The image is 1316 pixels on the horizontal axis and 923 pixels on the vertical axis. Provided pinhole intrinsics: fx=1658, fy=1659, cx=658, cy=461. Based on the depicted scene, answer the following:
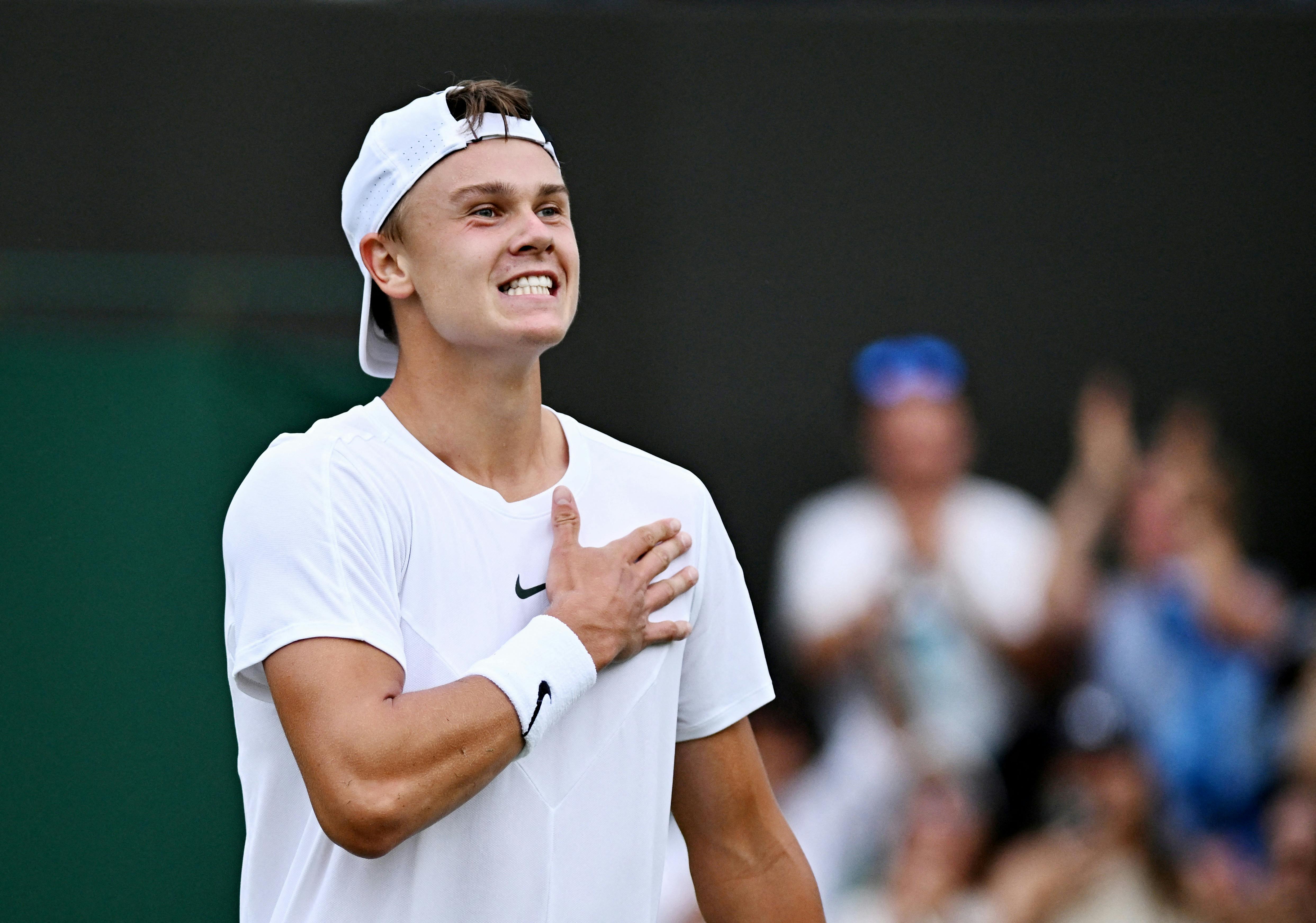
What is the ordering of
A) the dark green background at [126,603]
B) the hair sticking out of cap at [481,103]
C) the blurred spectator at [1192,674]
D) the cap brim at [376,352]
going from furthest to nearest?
the blurred spectator at [1192,674] → the dark green background at [126,603] → the cap brim at [376,352] → the hair sticking out of cap at [481,103]

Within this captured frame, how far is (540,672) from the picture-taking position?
226 centimetres

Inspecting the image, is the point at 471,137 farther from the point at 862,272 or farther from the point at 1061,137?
the point at 1061,137

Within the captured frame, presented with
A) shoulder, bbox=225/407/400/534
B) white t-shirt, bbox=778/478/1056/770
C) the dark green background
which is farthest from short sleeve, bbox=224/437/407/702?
white t-shirt, bbox=778/478/1056/770

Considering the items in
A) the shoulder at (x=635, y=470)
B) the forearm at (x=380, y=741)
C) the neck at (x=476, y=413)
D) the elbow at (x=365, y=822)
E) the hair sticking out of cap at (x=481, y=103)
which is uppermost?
the hair sticking out of cap at (x=481, y=103)

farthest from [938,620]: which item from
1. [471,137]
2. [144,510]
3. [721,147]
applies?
[471,137]

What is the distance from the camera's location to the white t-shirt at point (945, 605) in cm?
553

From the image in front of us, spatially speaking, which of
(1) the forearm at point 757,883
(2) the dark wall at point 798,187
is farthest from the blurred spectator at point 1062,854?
(1) the forearm at point 757,883

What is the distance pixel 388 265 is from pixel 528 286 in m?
0.26

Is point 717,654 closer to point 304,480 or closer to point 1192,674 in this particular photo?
point 304,480

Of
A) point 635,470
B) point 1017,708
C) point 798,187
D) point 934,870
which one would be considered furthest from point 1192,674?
point 635,470

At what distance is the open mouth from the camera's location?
2.50 meters

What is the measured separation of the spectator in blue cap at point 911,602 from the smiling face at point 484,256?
3160 millimetres

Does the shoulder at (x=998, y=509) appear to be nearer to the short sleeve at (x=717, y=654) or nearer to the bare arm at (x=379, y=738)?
the short sleeve at (x=717, y=654)

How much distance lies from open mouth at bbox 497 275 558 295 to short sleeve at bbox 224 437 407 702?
0.34 meters
